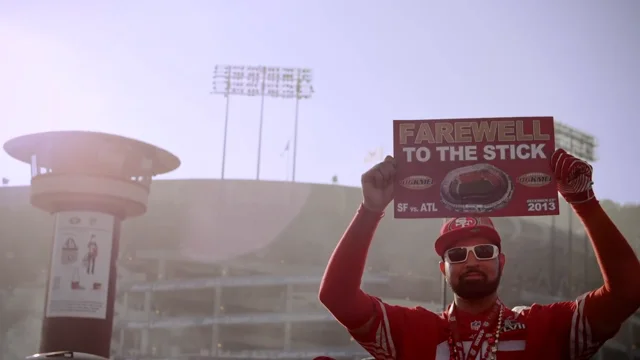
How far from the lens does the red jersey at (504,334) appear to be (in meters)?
4.88

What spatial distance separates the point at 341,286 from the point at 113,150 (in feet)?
97.8

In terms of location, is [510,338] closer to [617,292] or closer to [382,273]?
[617,292]

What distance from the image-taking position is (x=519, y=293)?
73.2 m

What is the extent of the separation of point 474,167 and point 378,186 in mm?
751

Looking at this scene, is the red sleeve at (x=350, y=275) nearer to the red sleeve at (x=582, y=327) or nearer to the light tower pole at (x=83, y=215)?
the red sleeve at (x=582, y=327)

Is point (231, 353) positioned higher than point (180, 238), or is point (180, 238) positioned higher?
point (180, 238)

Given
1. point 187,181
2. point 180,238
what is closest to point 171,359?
point 180,238

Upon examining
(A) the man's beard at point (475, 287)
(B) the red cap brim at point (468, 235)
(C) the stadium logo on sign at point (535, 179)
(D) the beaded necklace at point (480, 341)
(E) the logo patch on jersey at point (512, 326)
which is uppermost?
(C) the stadium logo on sign at point (535, 179)

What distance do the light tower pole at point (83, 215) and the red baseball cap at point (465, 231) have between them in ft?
88.8

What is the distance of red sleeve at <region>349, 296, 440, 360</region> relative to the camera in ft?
16.6

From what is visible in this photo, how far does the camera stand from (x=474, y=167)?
534cm

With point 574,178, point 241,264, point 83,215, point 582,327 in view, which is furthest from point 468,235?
point 241,264

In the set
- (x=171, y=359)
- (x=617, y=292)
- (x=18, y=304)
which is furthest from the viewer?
(x=18, y=304)

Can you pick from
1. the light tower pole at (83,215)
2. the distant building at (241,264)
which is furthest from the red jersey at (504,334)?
the distant building at (241,264)
